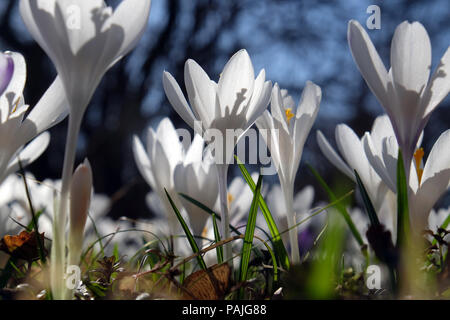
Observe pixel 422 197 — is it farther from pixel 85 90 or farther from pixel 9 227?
pixel 9 227

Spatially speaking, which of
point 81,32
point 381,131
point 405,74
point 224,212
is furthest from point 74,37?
point 381,131

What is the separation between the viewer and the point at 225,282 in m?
0.47

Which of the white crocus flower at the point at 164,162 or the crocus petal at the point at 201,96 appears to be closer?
the crocus petal at the point at 201,96

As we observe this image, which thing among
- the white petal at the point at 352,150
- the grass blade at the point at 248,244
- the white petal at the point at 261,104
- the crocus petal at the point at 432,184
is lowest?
the grass blade at the point at 248,244

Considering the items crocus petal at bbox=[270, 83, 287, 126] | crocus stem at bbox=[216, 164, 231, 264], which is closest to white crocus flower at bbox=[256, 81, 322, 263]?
crocus petal at bbox=[270, 83, 287, 126]

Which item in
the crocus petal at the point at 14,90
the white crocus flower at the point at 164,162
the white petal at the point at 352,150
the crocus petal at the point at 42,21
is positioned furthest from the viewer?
the white crocus flower at the point at 164,162

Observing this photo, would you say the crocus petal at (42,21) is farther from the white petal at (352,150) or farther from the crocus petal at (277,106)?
the white petal at (352,150)

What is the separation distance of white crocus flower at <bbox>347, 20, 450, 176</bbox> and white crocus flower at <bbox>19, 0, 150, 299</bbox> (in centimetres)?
25

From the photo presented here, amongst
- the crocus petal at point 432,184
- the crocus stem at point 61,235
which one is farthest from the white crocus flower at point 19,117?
the crocus petal at point 432,184

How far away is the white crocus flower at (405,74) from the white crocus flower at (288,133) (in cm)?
12

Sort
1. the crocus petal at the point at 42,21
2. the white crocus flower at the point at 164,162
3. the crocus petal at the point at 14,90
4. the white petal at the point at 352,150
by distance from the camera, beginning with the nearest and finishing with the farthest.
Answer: the crocus petal at the point at 42,21 → the crocus petal at the point at 14,90 → the white petal at the point at 352,150 → the white crocus flower at the point at 164,162

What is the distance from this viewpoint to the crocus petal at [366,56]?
1.74 ft

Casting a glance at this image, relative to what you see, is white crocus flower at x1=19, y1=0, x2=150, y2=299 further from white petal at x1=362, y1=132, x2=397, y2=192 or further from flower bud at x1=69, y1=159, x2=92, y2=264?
white petal at x1=362, y1=132, x2=397, y2=192

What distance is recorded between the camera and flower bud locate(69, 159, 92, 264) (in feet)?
1.70
